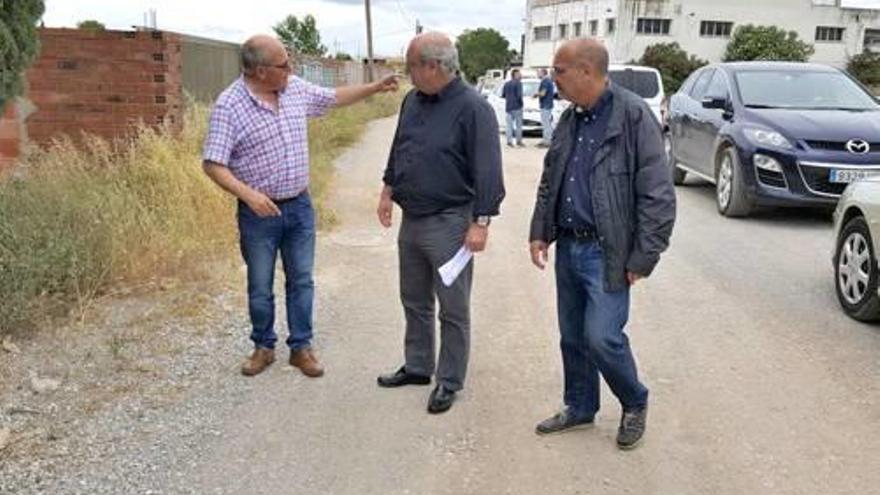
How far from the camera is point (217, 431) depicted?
13.6 feet

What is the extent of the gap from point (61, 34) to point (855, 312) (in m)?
7.32

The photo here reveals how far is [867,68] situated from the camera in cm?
6266

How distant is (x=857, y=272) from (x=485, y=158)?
3.17m

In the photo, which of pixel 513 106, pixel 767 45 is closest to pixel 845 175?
pixel 513 106

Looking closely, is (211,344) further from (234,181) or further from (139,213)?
(139,213)

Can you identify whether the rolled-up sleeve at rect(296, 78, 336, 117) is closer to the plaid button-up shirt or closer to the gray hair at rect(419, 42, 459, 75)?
the plaid button-up shirt

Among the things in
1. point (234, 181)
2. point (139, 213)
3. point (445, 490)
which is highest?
point (234, 181)

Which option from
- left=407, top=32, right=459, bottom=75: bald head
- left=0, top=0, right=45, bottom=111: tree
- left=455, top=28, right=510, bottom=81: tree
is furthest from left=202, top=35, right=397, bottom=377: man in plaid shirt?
left=455, top=28, right=510, bottom=81: tree

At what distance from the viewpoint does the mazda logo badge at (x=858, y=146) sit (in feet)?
28.6

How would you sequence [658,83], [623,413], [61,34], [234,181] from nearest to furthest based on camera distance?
[623,413] → [234,181] → [61,34] → [658,83]

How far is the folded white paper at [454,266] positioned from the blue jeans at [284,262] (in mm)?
884

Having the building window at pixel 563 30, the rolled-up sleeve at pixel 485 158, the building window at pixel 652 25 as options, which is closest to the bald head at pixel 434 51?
the rolled-up sleeve at pixel 485 158

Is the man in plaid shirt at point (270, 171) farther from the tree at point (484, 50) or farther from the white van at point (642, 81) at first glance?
the tree at point (484, 50)

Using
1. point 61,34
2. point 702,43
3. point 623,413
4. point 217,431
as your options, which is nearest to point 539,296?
point 623,413
